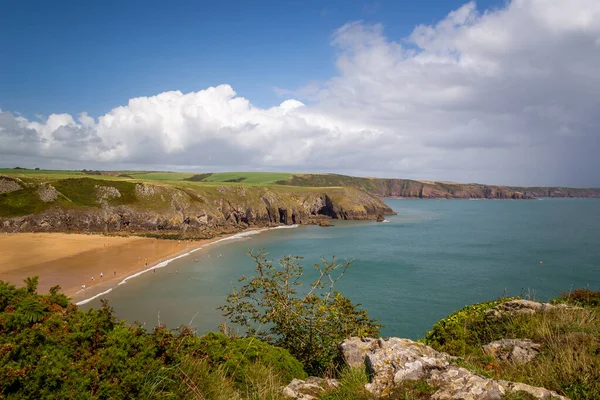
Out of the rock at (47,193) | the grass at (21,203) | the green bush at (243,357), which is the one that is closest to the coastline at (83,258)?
the grass at (21,203)

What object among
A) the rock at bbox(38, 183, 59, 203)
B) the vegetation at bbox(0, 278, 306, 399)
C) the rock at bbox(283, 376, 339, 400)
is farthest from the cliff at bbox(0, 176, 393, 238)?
the rock at bbox(283, 376, 339, 400)

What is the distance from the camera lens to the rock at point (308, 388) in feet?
18.6

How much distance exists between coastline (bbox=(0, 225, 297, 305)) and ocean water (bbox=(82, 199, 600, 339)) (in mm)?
2873

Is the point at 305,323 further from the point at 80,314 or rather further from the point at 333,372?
the point at 80,314

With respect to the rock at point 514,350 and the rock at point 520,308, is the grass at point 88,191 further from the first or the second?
the rock at point 514,350

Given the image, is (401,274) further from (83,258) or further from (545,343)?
(83,258)

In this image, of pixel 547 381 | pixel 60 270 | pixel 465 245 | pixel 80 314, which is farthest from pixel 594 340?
pixel 465 245

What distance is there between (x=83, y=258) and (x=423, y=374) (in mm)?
53691

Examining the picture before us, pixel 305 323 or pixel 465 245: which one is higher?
pixel 305 323

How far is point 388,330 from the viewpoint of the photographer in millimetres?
25766

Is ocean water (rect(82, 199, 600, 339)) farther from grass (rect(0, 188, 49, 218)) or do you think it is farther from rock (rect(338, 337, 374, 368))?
grass (rect(0, 188, 49, 218))

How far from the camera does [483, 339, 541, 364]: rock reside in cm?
719

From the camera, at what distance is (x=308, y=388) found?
239 inches

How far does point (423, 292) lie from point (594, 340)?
31.4 m
